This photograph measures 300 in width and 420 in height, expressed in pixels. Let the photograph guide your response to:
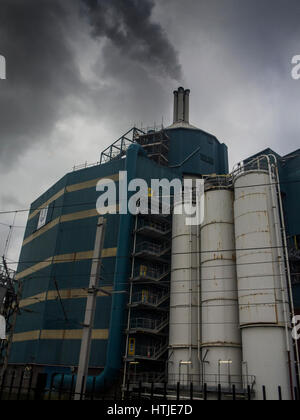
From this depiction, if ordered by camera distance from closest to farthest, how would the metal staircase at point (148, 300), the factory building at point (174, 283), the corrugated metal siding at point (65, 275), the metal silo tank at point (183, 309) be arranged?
the factory building at point (174, 283) < the metal silo tank at point (183, 309) < the metal staircase at point (148, 300) < the corrugated metal siding at point (65, 275)

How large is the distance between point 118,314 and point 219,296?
10.2m

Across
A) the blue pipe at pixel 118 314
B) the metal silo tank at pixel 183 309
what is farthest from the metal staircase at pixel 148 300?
the metal silo tank at pixel 183 309

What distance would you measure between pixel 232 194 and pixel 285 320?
13523mm

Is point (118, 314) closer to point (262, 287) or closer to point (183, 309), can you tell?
point (183, 309)

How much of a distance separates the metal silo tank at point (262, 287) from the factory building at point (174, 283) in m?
0.08

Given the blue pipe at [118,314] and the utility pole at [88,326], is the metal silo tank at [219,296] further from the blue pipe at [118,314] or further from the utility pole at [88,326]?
the utility pole at [88,326]

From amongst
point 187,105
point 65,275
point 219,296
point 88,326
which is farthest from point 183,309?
point 187,105

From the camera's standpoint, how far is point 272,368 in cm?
2675

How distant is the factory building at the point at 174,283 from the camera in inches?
1150

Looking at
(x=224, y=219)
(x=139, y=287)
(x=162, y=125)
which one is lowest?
(x=139, y=287)

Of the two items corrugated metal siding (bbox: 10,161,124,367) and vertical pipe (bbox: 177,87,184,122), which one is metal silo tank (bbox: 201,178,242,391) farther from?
vertical pipe (bbox: 177,87,184,122)

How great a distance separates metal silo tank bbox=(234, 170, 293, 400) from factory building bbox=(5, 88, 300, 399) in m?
0.08

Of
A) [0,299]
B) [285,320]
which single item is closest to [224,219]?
[285,320]
